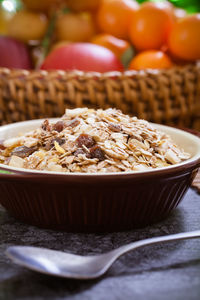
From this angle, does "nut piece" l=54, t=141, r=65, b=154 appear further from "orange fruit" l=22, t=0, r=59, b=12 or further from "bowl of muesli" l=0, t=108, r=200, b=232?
"orange fruit" l=22, t=0, r=59, b=12

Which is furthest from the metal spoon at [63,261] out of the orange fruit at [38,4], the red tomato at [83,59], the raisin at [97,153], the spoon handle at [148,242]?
the orange fruit at [38,4]

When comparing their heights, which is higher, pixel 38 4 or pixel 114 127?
pixel 38 4

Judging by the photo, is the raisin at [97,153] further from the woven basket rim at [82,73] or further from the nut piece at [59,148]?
the woven basket rim at [82,73]

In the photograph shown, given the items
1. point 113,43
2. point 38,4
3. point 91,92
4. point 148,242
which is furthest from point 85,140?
point 38,4

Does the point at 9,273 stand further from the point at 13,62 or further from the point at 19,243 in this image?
the point at 13,62

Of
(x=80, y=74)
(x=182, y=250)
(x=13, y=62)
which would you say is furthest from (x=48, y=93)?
(x=182, y=250)

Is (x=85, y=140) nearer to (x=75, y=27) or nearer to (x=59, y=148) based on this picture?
(x=59, y=148)
